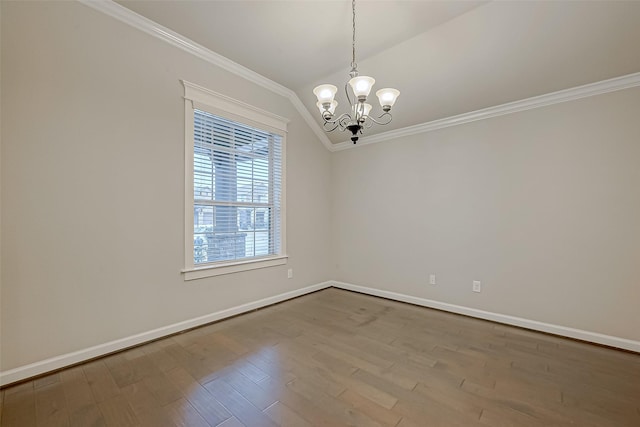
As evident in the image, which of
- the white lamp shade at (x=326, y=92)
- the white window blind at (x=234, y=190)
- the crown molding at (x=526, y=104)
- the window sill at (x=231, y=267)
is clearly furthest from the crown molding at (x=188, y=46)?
the window sill at (x=231, y=267)

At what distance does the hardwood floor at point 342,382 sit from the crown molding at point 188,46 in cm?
289

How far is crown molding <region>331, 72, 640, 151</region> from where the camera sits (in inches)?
97.9

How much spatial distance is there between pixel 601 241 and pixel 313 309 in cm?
306

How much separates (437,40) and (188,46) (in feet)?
8.17

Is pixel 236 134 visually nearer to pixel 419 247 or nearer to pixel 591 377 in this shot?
pixel 419 247

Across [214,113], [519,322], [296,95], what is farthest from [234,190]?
[519,322]

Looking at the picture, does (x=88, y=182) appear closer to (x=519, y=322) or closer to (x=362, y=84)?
(x=362, y=84)

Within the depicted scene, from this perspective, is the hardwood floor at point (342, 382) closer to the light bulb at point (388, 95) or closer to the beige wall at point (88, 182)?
the beige wall at point (88, 182)

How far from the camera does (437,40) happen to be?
8.55 ft

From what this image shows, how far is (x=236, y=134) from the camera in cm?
323

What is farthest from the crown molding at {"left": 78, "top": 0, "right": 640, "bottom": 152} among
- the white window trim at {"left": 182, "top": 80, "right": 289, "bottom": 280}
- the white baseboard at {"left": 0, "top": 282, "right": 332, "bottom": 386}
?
the white baseboard at {"left": 0, "top": 282, "right": 332, "bottom": 386}

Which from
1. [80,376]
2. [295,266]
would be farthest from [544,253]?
[80,376]

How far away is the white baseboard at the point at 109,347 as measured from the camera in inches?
74.3

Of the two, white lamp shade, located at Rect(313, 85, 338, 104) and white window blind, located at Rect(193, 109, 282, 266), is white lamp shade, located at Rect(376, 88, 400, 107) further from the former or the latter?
white window blind, located at Rect(193, 109, 282, 266)
